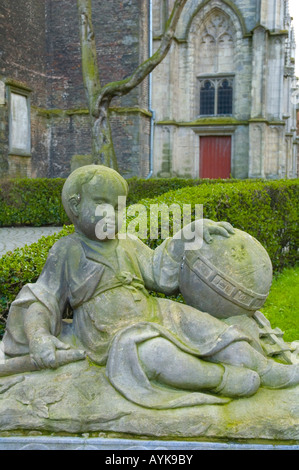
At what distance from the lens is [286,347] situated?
9.63 feet

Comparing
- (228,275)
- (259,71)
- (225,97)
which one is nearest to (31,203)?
(225,97)

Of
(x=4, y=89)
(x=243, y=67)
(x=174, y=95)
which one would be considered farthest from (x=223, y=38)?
(x=4, y=89)

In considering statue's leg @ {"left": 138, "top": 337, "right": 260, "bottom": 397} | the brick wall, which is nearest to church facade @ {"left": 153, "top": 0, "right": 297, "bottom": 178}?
the brick wall

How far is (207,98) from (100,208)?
1960 centimetres

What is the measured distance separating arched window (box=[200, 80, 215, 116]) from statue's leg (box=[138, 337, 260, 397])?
64.9ft

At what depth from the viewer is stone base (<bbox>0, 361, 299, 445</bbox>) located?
2.39 m

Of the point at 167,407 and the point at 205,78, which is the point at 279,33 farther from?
the point at 167,407

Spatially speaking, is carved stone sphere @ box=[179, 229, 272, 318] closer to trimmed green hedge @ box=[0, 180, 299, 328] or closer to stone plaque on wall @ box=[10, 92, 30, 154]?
trimmed green hedge @ box=[0, 180, 299, 328]

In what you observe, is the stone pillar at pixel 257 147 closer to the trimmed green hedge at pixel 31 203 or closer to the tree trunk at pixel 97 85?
the tree trunk at pixel 97 85

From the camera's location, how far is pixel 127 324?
273 centimetres

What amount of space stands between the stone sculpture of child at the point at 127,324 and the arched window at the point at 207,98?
19220 mm

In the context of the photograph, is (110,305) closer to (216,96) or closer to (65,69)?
(65,69)
